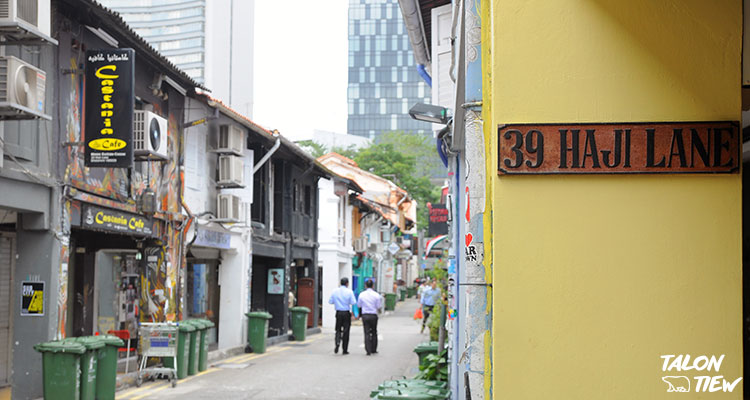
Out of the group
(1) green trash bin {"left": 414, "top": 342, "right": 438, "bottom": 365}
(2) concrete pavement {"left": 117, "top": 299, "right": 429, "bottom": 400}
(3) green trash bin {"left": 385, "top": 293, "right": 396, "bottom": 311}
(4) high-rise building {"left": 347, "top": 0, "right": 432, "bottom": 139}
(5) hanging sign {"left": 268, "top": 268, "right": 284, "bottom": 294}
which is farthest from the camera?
(4) high-rise building {"left": 347, "top": 0, "right": 432, "bottom": 139}

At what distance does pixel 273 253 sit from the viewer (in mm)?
24094

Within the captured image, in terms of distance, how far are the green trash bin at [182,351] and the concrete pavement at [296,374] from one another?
0.20 metres

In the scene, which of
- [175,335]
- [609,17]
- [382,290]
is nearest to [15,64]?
[175,335]

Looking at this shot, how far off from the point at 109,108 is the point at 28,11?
293 cm

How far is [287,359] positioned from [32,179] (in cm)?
917

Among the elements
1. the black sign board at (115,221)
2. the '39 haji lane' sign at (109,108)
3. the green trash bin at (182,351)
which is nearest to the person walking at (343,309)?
the green trash bin at (182,351)

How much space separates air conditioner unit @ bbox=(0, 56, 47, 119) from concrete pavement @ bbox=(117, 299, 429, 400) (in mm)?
4898

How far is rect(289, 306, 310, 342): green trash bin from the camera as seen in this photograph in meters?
25.2

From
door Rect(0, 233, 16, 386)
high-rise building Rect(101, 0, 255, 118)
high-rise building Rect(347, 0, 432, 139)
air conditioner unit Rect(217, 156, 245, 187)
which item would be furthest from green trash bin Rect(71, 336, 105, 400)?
high-rise building Rect(347, 0, 432, 139)

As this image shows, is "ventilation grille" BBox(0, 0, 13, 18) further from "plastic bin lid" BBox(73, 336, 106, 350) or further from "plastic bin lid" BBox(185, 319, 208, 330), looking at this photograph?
"plastic bin lid" BBox(185, 319, 208, 330)

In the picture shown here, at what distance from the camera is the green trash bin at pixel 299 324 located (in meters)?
25.2

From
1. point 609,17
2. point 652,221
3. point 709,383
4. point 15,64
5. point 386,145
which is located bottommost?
point 709,383

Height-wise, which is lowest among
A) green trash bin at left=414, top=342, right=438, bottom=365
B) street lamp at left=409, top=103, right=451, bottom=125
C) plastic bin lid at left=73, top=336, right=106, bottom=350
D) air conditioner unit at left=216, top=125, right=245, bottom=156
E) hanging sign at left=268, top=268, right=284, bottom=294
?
green trash bin at left=414, top=342, right=438, bottom=365

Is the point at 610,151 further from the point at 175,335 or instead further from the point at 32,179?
the point at 175,335
